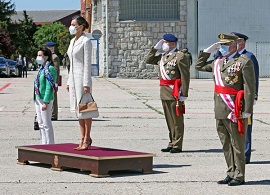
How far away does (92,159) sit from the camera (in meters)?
11.6

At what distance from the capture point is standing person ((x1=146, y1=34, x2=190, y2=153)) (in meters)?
14.8

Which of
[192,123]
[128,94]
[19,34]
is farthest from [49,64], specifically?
[19,34]

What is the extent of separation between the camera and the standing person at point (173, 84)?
14.8m

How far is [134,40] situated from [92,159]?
131 feet

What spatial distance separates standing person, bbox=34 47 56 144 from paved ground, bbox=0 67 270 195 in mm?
679

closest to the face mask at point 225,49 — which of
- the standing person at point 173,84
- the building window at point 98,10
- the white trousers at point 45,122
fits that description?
the standing person at point 173,84

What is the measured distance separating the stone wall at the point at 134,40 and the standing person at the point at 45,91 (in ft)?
121

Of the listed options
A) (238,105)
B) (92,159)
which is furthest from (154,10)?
(238,105)

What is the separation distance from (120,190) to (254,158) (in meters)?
4.08

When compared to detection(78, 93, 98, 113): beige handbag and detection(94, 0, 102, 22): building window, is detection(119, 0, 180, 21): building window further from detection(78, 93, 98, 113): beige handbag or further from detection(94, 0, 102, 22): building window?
detection(78, 93, 98, 113): beige handbag

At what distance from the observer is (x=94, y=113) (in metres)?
12.4

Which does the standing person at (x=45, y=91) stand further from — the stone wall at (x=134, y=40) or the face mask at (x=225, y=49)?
the stone wall at (x=134, y=40)

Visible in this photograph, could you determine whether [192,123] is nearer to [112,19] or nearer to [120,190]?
[120,190]

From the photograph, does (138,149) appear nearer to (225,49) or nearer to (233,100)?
(233,100)
